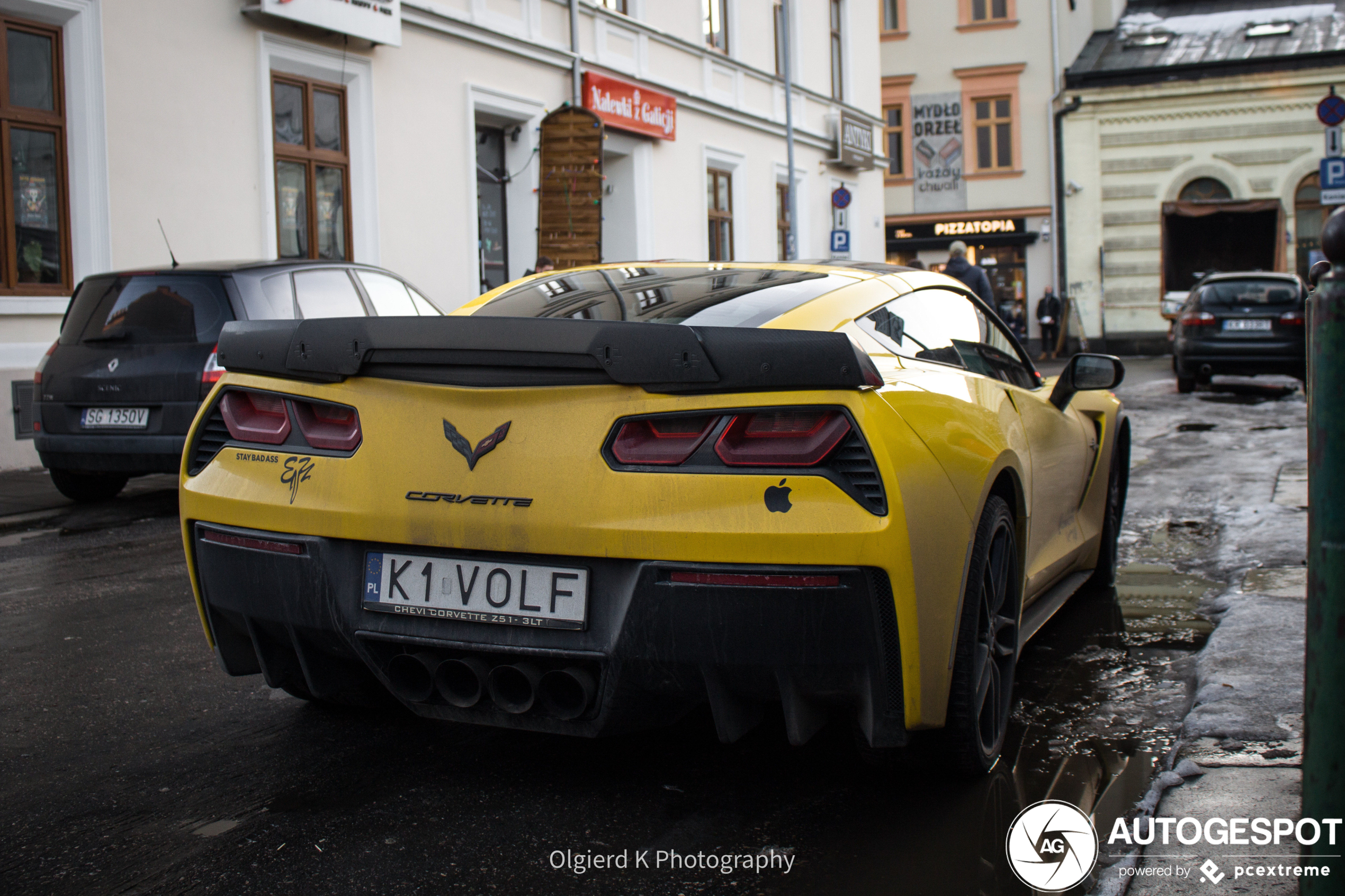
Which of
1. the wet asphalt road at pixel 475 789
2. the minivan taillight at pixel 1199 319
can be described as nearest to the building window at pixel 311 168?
the wet asphalt road at pixel 475 789

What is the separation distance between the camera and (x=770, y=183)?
23141 mm

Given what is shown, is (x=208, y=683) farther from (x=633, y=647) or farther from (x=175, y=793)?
(x=633, y=647)

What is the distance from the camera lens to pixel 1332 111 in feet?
53.1

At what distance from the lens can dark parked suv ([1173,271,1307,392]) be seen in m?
16.3

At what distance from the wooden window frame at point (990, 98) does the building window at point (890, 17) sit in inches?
88.9

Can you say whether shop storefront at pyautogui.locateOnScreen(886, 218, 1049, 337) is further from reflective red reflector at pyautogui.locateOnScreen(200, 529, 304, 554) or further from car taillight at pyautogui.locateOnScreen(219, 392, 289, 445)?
reflective red reflector at pyautogui.locateOnScreen(200, 529, 304, 554)

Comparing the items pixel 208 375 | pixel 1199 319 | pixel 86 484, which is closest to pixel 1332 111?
pixel 1199 319

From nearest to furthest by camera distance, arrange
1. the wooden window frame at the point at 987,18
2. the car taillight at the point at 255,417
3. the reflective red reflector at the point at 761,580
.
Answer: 1. the reflective red reflector at the point at 761,580
2. the car taillight at the point at 255,417
3. the wooden window frame at the point at 987,18

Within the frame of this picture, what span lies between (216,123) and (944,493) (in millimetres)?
11031

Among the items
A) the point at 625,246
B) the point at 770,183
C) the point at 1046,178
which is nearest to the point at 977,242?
the point at 1046,178

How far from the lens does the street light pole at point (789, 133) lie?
21.8 meters

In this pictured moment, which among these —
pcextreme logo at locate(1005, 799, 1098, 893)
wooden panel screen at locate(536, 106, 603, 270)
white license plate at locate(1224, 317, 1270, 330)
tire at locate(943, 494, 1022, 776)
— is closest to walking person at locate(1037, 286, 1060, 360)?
white license plate at locate(1224, 317, 1270, 330)
